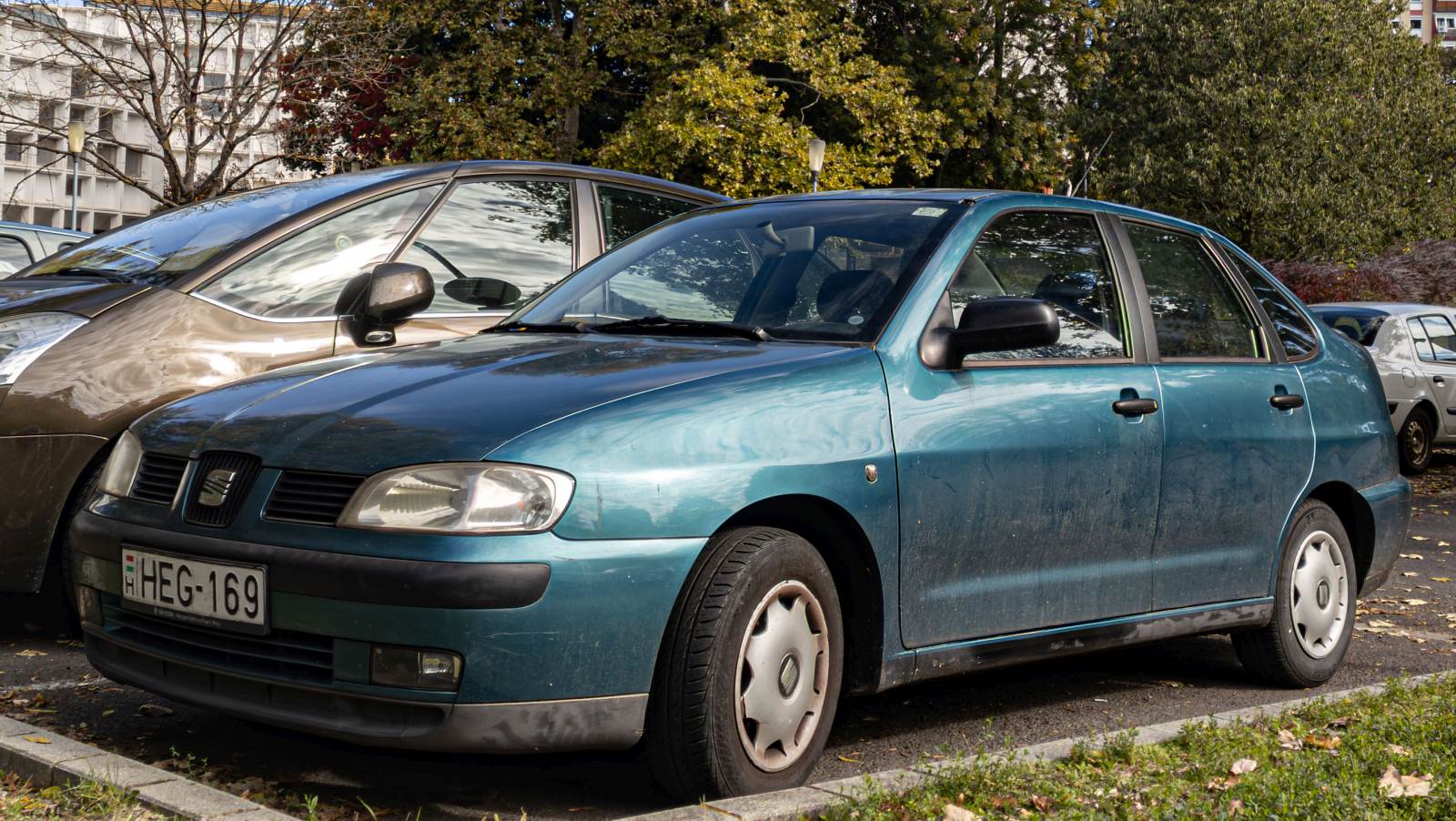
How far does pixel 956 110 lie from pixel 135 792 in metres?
30.2

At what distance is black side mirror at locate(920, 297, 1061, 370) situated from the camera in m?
4.22

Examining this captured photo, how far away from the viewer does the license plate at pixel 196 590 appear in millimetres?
3527

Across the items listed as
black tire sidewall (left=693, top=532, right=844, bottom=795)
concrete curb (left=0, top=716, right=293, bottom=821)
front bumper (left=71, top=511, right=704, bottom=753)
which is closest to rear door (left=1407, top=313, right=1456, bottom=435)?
black tire sidewall (left=693, top=532, right=844, bottom=795)

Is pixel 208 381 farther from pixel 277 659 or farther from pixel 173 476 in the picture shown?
pixel 277 659

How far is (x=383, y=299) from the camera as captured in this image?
5.39 meters

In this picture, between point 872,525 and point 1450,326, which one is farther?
point 1450,326

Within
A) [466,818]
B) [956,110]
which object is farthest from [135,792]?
[956,110]

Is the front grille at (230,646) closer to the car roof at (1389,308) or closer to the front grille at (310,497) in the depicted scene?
the front grille at (310,497)

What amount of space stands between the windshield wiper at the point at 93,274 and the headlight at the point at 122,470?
71.0 inches

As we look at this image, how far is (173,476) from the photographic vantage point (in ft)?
12.8

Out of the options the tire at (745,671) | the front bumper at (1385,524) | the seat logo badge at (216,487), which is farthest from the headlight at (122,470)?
the front bumper at (1385,524)

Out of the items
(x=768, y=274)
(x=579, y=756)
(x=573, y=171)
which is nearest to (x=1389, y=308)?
(x=573, y=171)

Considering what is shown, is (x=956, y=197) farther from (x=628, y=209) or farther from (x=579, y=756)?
(x=628, y=209)

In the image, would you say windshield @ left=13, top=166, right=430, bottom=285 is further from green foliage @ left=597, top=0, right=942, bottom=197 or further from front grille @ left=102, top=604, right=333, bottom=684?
green foliage @ left=597, top=0, right=942, bottom=197
